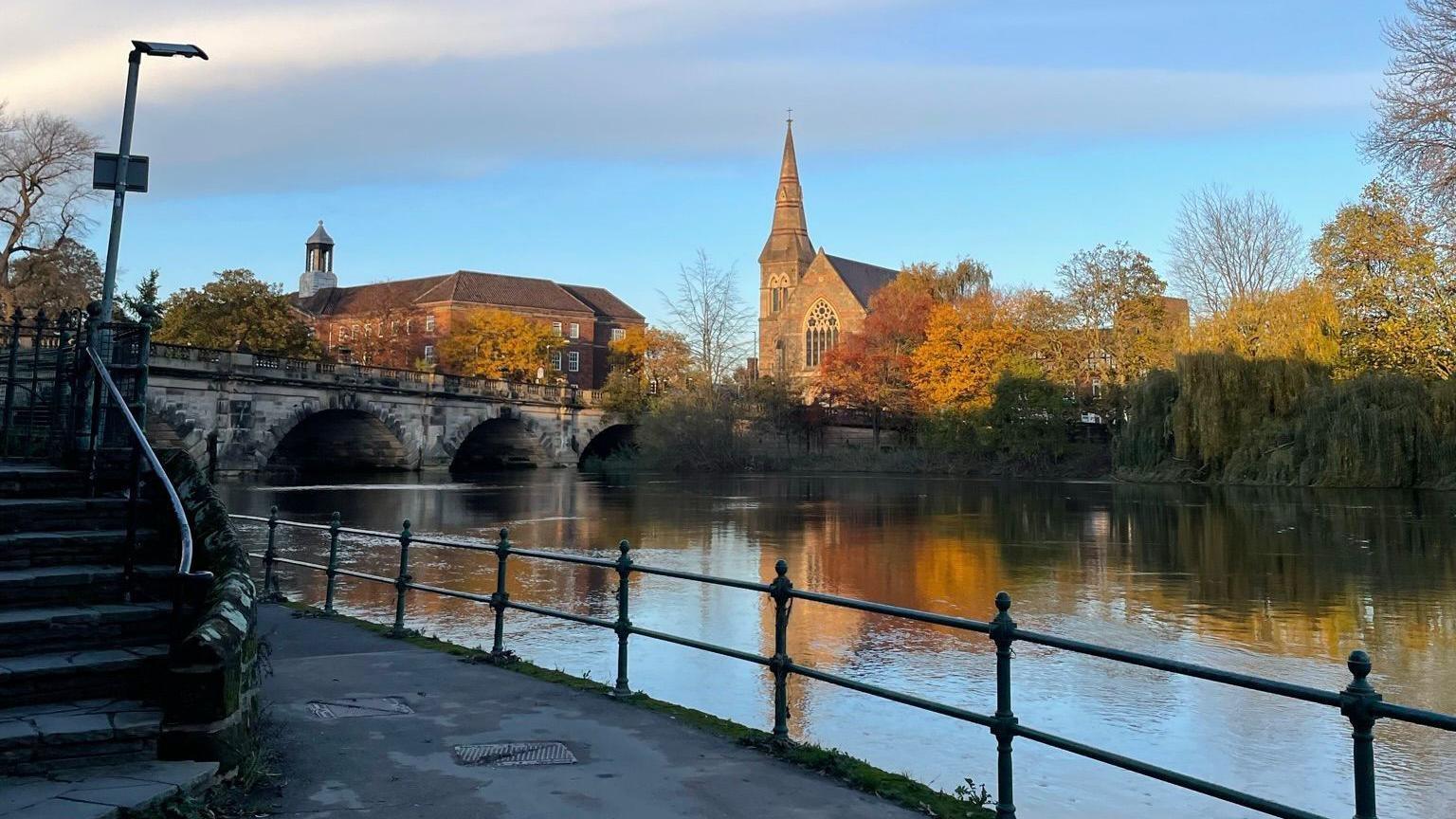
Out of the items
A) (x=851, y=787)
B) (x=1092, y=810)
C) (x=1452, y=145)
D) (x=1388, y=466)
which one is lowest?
(x=1092, y=810)

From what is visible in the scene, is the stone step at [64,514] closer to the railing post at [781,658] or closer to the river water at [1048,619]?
the railing post at [781,658]

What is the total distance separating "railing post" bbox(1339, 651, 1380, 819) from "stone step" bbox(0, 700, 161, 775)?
16.3 feet

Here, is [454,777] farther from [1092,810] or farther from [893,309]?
[893,309]

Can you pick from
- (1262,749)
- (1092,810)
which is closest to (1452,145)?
(1262,749)

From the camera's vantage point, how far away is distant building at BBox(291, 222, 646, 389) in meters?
95.1

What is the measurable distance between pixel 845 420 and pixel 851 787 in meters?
61.7

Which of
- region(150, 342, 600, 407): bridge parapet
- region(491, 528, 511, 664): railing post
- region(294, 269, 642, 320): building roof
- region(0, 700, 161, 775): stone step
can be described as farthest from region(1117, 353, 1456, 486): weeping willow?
region(294, 269, 642, 320): building roof

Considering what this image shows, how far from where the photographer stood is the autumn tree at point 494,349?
81438 mm

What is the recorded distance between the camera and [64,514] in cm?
690

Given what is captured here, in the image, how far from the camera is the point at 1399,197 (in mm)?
38750

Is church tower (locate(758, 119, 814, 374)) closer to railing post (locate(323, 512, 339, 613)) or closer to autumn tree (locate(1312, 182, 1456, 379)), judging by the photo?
autumn tree (locate(1312, 182, 1456, 379))

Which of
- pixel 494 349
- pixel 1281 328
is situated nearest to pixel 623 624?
pixel 1281 328

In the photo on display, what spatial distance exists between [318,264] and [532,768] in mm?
115657

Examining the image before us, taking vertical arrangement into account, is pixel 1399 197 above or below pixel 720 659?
above
